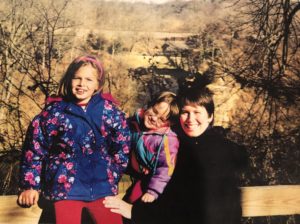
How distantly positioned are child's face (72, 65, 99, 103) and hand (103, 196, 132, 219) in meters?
0.74

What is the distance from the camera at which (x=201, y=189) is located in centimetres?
374

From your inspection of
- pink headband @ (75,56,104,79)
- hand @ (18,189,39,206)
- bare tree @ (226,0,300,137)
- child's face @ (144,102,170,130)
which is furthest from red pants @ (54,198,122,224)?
bare tree @ (226,0,300,137)

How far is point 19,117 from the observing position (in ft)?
12.2

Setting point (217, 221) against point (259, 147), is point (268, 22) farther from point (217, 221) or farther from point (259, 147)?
point (217, 221)

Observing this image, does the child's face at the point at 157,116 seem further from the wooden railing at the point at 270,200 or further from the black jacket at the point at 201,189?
the wooden railing at the point at 270,200

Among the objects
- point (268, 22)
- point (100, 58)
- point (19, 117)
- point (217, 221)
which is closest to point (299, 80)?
point (268, 22)

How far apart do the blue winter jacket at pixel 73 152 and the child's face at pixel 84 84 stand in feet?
0.18

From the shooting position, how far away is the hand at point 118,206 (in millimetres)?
3379

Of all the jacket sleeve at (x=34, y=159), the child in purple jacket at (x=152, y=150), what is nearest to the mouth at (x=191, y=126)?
the child in purple jacket at (x=152, y=150)

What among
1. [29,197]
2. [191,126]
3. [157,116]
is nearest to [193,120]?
[191,126]

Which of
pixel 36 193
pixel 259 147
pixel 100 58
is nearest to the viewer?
pixel 36 193

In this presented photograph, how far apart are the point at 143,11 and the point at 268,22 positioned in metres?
1.18

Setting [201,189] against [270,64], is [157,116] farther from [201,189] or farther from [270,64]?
[270,64]

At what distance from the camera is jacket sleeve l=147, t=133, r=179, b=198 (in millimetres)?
3498
